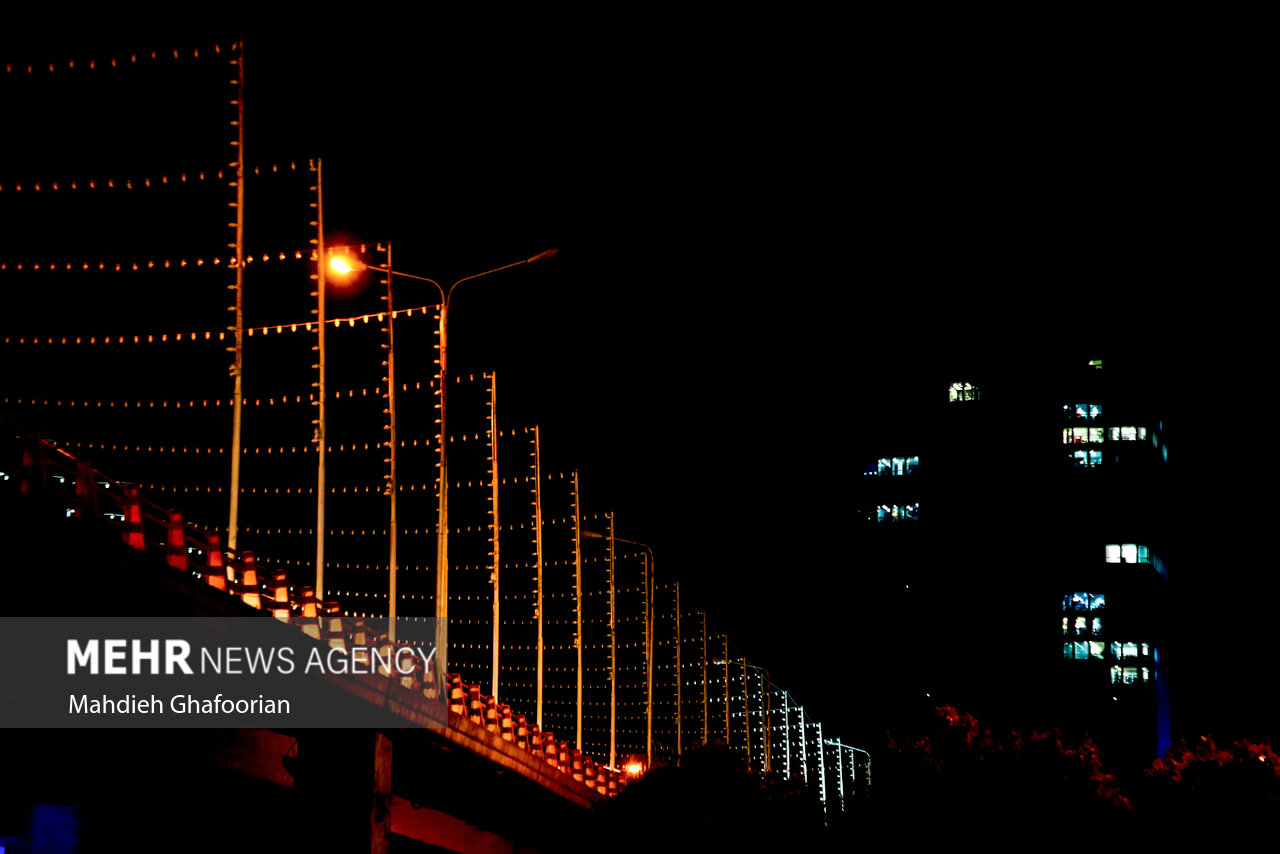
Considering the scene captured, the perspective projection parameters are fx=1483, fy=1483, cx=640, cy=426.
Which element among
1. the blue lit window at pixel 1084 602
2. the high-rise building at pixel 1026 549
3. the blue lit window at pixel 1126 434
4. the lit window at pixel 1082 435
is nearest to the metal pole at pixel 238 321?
the high-rise building at pixel 1026 549

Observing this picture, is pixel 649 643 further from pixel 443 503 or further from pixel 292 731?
pixel 292 731

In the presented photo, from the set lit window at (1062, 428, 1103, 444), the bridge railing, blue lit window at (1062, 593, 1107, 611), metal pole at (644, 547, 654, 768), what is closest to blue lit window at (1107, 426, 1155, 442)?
lit window at (1062, 428, 1103, 444)

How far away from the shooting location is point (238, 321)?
2464 cm

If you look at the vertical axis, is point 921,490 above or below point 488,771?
above

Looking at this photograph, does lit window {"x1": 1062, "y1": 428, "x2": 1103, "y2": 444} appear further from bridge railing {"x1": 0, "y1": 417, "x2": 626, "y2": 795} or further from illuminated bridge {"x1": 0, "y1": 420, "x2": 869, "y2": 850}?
bridge railing {"x1": 0, "y1": 417, "x2": 626, "y2": 795}

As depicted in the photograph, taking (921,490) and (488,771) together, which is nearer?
(488,771)

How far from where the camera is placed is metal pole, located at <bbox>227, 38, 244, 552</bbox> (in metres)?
23.3

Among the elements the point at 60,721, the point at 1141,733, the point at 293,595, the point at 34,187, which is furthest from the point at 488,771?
the point at 1141,733

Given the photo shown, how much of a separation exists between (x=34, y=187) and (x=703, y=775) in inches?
748

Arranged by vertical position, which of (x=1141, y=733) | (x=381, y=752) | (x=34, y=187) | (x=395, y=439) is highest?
(x=34, y=187)

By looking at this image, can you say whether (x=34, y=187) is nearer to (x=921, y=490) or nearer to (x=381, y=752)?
(x=381, y=752)

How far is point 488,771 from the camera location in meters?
28.5

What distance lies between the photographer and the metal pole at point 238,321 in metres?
23.3

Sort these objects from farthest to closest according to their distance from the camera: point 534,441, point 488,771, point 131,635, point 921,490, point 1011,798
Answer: point 921,490 → point 534,441 → point 1011,798 → point 488,771 → point 131,635
